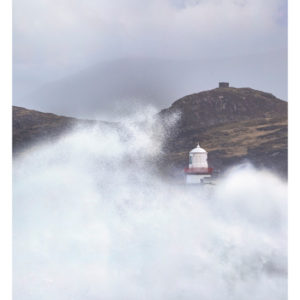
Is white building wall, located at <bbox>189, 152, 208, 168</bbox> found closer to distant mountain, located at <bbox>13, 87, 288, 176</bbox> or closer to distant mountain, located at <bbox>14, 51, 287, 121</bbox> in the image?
distant mountain, located at <bbox>13, 87, 288, 176</bbox>

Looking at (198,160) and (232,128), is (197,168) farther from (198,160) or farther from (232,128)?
(232,128)

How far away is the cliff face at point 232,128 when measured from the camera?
36.8 ft

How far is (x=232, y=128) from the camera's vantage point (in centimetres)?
1148

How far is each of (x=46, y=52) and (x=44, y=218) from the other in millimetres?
3110

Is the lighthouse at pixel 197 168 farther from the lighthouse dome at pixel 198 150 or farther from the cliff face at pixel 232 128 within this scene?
the cliff face at pixel 232 128

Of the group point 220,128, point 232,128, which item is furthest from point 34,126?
point 232,128

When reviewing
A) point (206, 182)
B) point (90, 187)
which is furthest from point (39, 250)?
point (206, 182)

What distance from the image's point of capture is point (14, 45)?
11.2m

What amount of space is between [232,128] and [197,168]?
3.54ft

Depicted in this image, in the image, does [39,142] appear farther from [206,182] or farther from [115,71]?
[206,182]

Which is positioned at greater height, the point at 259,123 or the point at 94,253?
the point at 259,123

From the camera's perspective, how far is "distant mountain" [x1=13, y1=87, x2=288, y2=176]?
1120 cm

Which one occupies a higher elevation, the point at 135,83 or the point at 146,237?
the point at 135,83

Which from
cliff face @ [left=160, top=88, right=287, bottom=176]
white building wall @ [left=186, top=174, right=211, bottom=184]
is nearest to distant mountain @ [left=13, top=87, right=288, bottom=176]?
cliff face @ [left=160, top=88, right=287, bottom=176]
